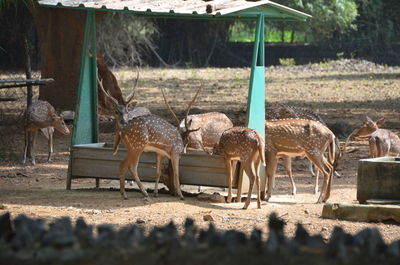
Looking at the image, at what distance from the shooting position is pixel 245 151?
10023 millimetres

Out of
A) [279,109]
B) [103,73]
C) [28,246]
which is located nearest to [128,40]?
[103,73]

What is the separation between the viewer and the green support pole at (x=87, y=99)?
447 inches

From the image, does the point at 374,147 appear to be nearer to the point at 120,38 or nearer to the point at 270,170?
the point at 270,170

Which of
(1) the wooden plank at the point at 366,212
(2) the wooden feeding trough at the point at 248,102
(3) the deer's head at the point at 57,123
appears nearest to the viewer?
(1) the wooden plank at the point at 366,212

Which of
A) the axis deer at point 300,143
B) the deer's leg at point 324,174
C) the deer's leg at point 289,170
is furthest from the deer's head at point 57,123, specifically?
the deer's leg at point 324,174

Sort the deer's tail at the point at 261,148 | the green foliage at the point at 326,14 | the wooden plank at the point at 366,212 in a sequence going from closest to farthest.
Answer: the wooden plank at the point at 366,212 → the deer's tail at the point at 261,148 → the green foliage at the point at 326,14

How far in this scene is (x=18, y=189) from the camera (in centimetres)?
1100

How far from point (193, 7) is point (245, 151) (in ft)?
6.31

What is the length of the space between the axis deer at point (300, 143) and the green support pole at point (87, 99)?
2.38 meters

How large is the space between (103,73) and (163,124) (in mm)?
7376

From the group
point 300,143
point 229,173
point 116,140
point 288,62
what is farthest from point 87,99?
point 288,62

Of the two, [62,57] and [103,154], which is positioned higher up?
[62,57]

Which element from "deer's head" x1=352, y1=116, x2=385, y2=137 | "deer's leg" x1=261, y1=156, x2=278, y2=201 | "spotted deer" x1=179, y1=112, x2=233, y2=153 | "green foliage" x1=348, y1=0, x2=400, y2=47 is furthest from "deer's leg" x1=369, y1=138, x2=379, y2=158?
"green foliage" x1=348, y1=0, x2=400, y2=47

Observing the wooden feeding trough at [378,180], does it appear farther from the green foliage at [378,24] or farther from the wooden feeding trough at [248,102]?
the green foliage at [378,24]
